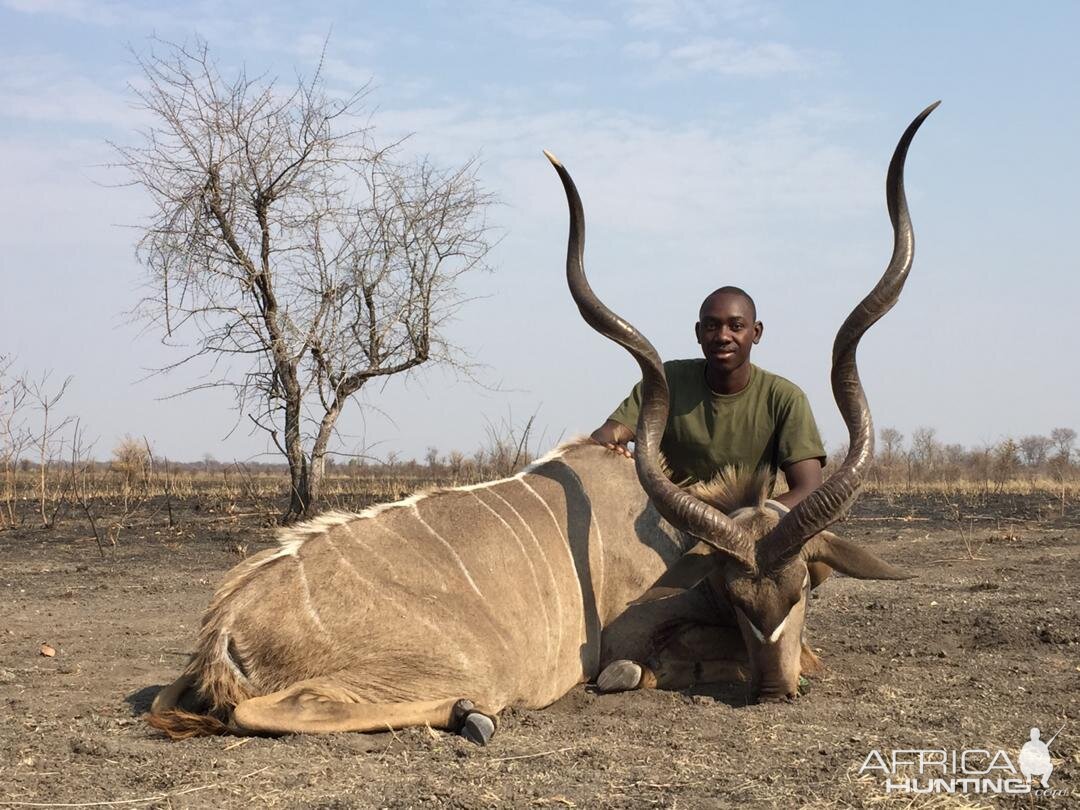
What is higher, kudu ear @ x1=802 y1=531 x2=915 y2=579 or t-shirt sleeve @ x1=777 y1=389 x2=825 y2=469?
t-shirt sleeve @ x1=777 y1=389 x2=825 y2=469

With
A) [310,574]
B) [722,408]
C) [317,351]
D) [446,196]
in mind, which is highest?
[446,196]

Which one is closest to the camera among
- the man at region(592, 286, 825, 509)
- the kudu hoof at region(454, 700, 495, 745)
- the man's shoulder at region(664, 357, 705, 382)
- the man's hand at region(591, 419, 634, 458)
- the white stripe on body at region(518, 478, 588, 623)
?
the kudu hoof at region(454, 700, 495, 745)

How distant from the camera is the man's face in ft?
16.9

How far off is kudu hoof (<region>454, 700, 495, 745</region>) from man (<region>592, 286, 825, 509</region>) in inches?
67.0

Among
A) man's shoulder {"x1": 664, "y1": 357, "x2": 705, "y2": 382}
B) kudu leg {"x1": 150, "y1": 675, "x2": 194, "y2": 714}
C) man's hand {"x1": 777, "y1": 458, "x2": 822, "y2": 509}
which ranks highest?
man's shoulder {"x1": 664, "y1": 357, "x2": 705, "y2": 382}

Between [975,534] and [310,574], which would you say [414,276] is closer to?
[975,534]

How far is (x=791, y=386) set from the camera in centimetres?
527

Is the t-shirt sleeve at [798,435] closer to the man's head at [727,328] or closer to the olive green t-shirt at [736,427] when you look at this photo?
the olive green t-shirt at [736,427]

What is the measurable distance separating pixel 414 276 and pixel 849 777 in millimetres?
10629

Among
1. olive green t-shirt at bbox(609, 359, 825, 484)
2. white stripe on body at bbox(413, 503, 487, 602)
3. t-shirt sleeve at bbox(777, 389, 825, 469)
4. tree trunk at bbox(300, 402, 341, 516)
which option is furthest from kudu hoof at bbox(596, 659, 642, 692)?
tree trunk at bbox(300, 402, 341, 516)

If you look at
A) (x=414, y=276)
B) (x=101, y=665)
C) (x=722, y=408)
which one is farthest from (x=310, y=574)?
(x=414, y=276)

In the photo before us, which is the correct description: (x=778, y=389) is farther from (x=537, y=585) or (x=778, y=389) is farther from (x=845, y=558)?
(x=537, y=585)

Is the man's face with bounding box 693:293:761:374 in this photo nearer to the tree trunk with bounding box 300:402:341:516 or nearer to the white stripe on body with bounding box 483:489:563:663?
the white stripe on body with bounding box 483:489:563:663

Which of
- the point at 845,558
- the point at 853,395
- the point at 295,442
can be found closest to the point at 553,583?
the point at 845,558
